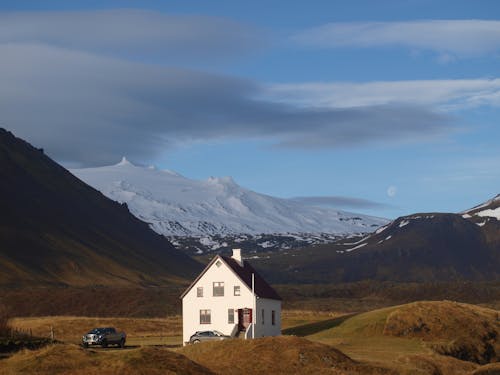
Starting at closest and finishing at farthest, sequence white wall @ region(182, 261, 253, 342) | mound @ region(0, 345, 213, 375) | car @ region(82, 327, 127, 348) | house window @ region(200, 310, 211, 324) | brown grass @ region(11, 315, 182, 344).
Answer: mound @ region(0, 345, 213, 375), car @ region(82, 327, 127, 348), white wall @ region(182, 261, 253, 342), house window @ region(200, 310, 211, 324), brown grass @ region(11, 315, 182, 344)

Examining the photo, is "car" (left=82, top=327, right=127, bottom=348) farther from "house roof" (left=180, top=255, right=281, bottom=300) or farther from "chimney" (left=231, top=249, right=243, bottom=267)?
"chimney" (left=231, top=249, right=243, bottom=267)

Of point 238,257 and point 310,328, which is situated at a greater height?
point 238,257

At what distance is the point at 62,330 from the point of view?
96.1 meters

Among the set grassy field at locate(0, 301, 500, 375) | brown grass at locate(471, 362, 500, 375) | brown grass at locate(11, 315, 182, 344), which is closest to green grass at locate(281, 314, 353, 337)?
grassy field at locate(0, 301, 500, 375)

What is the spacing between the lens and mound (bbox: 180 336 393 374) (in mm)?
49656

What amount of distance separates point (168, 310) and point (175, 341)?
68.0 metres

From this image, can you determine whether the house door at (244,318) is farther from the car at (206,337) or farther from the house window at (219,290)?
the car at (206,337)

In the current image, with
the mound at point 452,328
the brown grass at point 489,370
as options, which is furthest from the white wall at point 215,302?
the brown grass at point 489,370

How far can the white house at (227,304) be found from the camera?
264 feet

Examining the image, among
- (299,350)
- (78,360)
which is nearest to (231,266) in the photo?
(299,350)

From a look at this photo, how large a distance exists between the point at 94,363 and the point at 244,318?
4161 cm

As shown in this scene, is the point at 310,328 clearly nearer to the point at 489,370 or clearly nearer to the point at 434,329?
the point at 434,329

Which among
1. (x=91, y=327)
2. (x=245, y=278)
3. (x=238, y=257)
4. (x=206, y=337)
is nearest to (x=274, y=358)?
(x=206, y=337)

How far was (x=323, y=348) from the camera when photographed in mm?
54500
